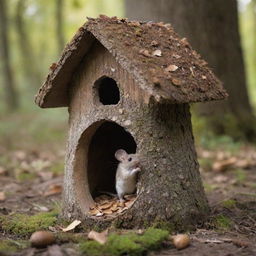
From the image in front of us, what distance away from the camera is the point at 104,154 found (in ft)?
17.1

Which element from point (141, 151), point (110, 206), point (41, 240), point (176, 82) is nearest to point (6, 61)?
point (110, 206)

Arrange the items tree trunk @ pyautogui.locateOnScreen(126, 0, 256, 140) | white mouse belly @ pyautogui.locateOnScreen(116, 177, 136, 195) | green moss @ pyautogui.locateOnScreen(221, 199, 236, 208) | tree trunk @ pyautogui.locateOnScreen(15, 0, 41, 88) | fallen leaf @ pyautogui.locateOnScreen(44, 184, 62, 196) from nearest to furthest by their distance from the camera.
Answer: white mouse belly @ pyautogui.locateOnScreen(116, 177, 136, 195) < green moss @ pyautogui.locateOnScreen(221, 199, 236, 208) < fallen leaf @ pyautogui.locateOnScreen(44, 184, 62, 196) < tree trunk @ pyautogui.locateOnScreen(126, 0, 256, 140) < tree trunk @ pyautogui.locateOnScreen(15, 0, 41, 88)

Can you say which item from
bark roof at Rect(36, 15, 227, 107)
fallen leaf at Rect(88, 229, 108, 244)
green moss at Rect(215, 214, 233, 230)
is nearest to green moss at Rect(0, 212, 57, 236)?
fallen leaf at Rect(88, 229, 108, 244)

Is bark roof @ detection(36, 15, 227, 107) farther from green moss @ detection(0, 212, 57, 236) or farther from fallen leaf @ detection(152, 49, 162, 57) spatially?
green moss @ detection(0, 212, 57, 236)

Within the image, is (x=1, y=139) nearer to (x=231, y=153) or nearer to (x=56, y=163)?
(x=56, y=163)

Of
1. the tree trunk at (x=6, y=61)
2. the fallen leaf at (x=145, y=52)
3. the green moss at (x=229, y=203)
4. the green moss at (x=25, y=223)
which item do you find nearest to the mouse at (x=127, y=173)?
the green moss at (x=25, y=223)

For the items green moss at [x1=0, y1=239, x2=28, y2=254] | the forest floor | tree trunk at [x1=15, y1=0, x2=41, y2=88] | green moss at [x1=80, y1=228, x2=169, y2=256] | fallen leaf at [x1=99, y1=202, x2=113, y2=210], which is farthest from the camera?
tree trunk at [x1=15, y1=0, x2=41, y2=88]

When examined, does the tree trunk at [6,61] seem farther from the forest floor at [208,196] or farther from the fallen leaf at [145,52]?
the fallen leaf at [145,52]

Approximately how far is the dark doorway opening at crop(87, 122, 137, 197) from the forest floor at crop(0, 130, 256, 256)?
588 mm

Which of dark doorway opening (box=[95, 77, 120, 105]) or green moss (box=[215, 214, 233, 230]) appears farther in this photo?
dark doorway opening (box=[95, 77, 120, 105])

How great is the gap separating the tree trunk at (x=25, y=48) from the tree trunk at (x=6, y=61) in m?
4.04

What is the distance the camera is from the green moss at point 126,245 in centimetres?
332

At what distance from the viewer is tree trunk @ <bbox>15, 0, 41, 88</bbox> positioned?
24.0 m

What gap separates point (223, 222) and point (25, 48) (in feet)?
78.3
